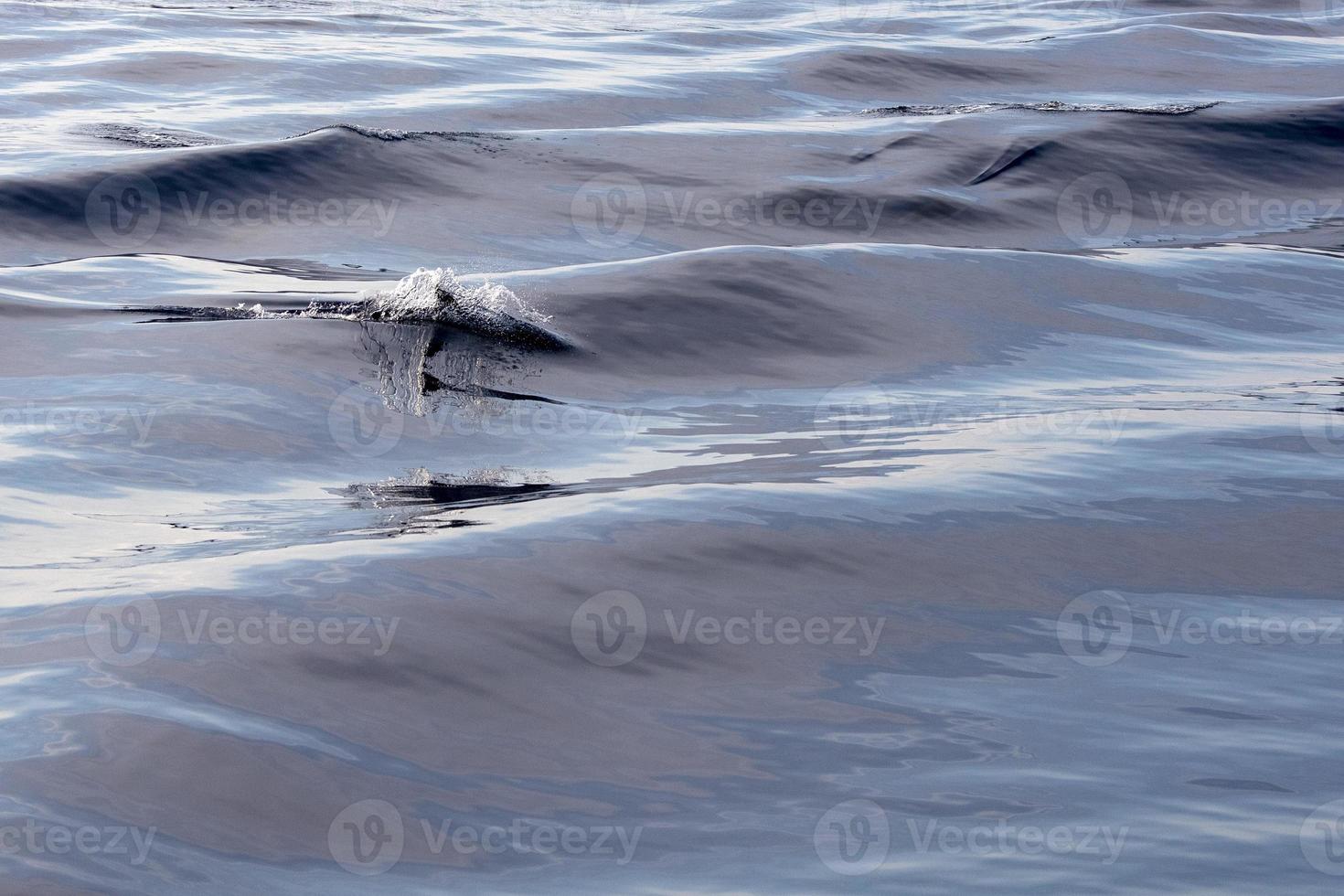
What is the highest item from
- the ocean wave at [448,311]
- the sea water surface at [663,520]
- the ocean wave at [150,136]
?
the ocean wave at [150,136]

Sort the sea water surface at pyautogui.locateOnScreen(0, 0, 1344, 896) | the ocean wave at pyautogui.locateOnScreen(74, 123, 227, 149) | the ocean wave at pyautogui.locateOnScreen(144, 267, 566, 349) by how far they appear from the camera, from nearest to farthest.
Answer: the sea water surface at pyautogui.locateOnScreen(0, 0, 1344, 896), the ocean wave at pyautogui.locateOnScreen(144, 267, 566, 349), the ocean wave at pyautogui.locateOnScreen(74, 123, 227, 149)

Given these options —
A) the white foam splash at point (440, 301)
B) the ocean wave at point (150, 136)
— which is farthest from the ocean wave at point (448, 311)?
the ocean wave at point (150, 136)

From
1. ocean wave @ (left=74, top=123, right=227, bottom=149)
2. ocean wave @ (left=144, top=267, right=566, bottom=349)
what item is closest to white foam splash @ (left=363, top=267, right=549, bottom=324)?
ocean wave @ (left=144, top=267, right=566, bottom=349)

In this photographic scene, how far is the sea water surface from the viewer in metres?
3.03

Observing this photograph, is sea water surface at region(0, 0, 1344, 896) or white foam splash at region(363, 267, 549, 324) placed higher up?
white foam splash at region(363, 267, 549, 324)

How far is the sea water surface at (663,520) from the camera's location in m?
3.03

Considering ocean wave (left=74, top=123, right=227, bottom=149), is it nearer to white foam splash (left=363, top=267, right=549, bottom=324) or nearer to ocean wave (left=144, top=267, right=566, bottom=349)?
ocean wave (left=144, top=267, right=566, bottom=349)

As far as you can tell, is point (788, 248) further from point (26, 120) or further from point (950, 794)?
point (26, 120)

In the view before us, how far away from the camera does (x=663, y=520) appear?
4.35 meters

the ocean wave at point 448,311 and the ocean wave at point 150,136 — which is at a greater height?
the ocean wave at point 150,136

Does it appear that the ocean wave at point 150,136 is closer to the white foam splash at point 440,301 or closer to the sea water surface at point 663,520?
the sea water surface at point 663,520

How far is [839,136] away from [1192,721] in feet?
26.9

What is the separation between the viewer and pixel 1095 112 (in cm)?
1145

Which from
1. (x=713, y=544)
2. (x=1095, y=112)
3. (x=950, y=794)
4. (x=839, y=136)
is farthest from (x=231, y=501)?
(x=1095, y=112)
